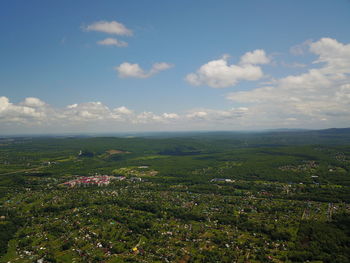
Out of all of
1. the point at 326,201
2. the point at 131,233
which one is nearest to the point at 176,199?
the point at 131,233

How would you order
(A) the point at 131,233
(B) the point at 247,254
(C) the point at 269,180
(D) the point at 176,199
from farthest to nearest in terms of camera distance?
(C) the point at 269,180
(D) the point at 176,199
(A) the point at 131,233
(B) the point at 247,254

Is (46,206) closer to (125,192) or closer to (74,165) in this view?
(125,192)

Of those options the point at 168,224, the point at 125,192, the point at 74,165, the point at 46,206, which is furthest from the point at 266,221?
the point at 74,165

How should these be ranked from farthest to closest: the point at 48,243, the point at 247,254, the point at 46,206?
the point at 46,206 < the point at 48,243 < the point at 247,254

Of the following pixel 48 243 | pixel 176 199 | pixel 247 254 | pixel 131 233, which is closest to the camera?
pixel 247 254

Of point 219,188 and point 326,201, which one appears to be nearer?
point 326,201

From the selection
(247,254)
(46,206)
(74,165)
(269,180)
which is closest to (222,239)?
(247,254)

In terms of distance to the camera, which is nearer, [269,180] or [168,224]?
[168,224]

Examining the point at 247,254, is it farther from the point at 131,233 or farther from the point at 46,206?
the point at 46,206

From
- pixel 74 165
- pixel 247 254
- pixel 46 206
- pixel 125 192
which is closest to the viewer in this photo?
pixel 247 254
